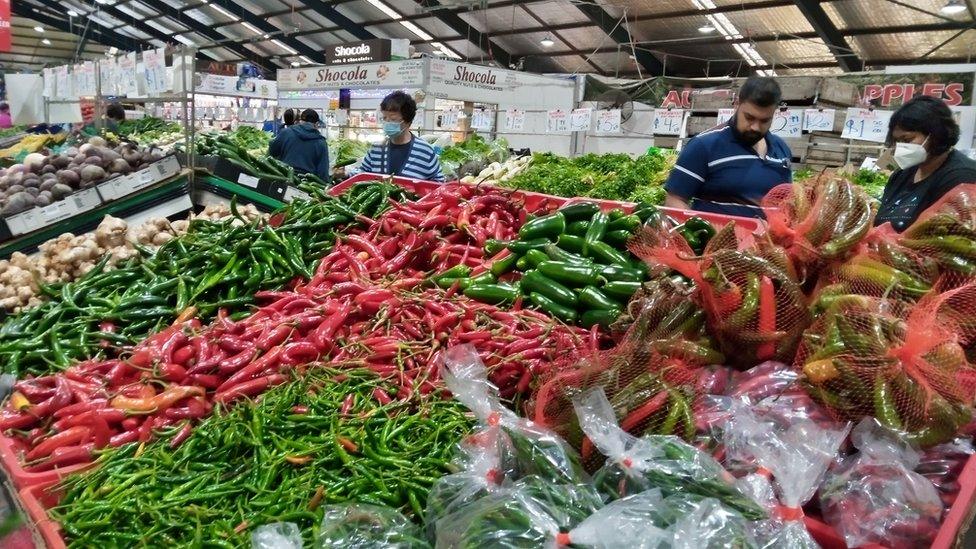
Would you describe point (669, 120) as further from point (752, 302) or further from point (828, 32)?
point (752, 302)

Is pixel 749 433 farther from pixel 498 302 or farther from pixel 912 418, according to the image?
pixel 498 302

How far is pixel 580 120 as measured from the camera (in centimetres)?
944

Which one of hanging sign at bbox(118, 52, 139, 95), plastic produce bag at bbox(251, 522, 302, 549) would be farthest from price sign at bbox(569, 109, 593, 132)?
plastic produce bag at bbox(251, 522, 302, 549)

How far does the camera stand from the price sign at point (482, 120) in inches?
429

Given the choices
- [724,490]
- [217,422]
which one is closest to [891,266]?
[724,490]

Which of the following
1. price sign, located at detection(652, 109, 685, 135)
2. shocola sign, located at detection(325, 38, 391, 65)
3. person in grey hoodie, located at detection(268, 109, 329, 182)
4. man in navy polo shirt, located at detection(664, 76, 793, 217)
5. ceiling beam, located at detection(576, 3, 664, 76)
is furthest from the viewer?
ceiling beam, located at detection(576, 3, 664, 76)

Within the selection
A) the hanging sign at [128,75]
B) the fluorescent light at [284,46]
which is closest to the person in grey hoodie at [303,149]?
the hanging sign at [128,75]

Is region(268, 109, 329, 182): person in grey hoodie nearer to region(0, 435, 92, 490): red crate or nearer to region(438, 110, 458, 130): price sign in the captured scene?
region(438, 110, 458, 130): price sign

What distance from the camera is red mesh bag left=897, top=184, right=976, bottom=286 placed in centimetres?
195

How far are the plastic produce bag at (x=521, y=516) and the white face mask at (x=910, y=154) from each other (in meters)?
3.55

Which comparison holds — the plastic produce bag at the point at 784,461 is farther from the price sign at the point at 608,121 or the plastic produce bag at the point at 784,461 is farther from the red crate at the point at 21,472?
the price sign at the point at 608,121

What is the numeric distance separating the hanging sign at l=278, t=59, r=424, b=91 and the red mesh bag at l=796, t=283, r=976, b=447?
8.31m

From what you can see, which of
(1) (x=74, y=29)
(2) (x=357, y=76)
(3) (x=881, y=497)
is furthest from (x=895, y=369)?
(1) (x=74, y=29)

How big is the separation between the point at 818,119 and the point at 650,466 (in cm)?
801
